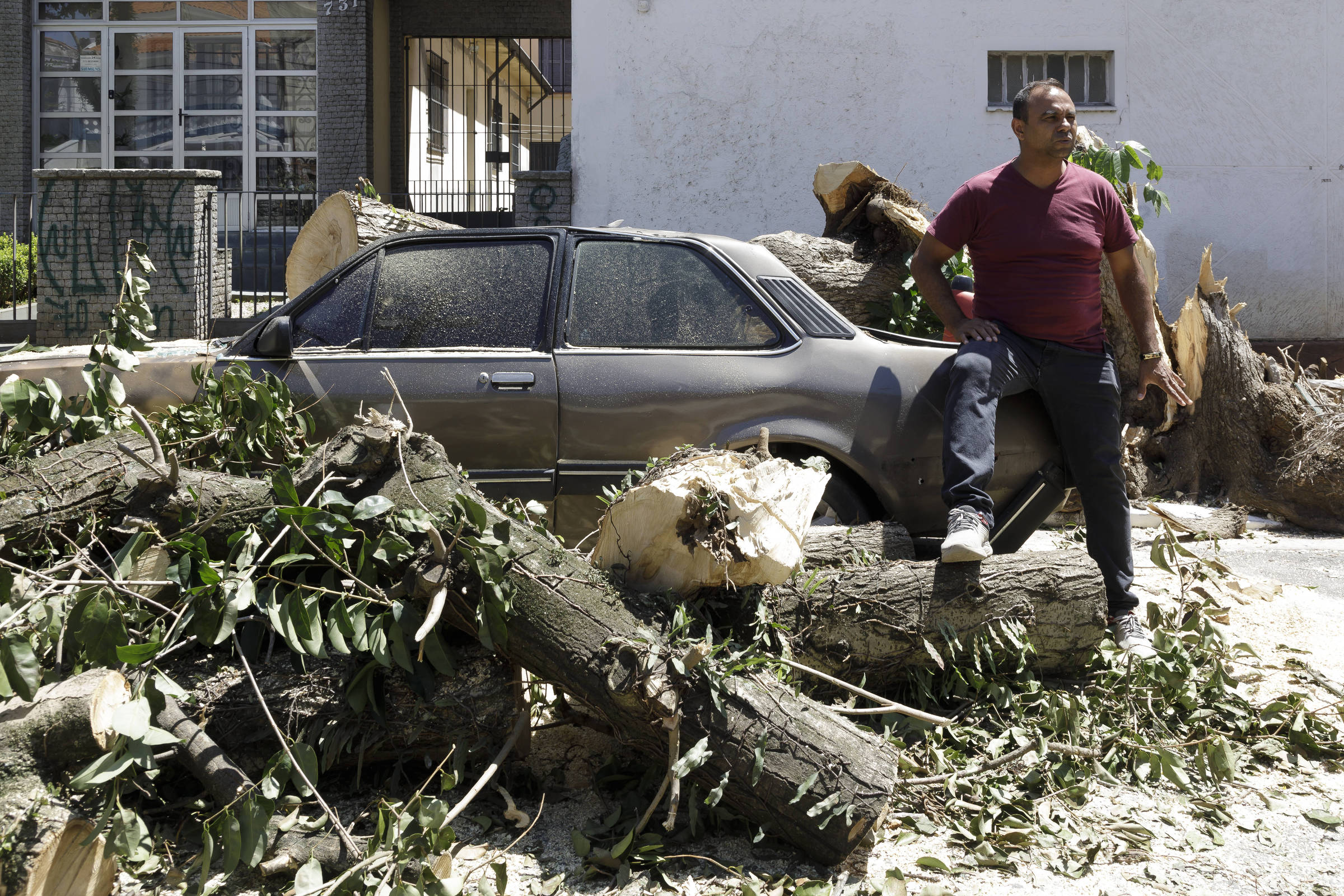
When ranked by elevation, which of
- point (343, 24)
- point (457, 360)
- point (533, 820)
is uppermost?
point (343, 24)

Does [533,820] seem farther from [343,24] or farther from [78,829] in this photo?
[343,24]

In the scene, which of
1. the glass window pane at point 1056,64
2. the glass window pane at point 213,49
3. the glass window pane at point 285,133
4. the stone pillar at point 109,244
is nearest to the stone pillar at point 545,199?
the stone pillar at point 109,244

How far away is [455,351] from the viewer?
4.41 m

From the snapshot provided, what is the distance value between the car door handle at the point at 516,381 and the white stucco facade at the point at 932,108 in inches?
291

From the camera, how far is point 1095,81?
11.4 m

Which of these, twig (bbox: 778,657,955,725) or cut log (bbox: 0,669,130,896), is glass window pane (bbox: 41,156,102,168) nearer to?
cut log (bbox: 0,669,130,896)

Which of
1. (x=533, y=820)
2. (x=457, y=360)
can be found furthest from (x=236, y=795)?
(x=457, y=360)

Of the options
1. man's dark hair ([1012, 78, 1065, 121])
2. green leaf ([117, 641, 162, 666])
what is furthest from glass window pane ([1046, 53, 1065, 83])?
green leaf ([117, 641, 162, 666])

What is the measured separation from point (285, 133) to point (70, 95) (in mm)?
3242

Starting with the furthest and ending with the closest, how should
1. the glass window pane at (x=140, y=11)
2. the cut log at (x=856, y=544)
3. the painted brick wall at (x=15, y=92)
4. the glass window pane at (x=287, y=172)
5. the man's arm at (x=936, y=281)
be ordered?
the glass window pane at (x=287, y=172) < the glass window pane at (x=140, y=11) < the painted brick wall at (x=15, y=92) < the man's arm at (x=936, y=281) < the cut log at (x=856, y=544)

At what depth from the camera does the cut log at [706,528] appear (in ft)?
9.82

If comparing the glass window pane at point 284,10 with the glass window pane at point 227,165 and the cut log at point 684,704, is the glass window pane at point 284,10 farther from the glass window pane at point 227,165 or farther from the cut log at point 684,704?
the cut log at point 684,704

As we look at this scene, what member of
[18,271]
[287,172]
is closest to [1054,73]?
[287,172]

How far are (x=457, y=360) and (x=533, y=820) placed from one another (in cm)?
202
